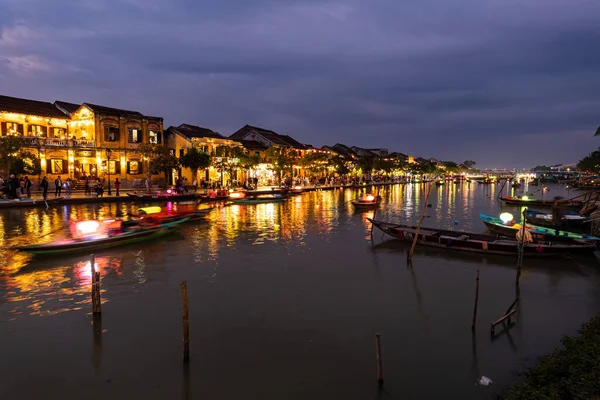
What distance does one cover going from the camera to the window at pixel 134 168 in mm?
50750

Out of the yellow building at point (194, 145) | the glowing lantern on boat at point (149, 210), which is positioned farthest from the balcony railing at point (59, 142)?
the glowing lantern on boat at point (149, 210)

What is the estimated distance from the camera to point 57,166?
4516cm

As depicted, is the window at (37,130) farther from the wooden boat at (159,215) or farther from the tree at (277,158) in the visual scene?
the tree at (277,158)

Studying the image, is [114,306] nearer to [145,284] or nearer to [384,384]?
[145,284]

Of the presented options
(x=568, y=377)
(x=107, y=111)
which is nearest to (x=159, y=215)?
(x=568, y=377)

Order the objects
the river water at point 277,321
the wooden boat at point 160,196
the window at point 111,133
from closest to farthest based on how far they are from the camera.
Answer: the river water at point 277,321
the wooden boat at point 160,196
the window at point 111,133

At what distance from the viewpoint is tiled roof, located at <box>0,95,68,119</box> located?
140 feet

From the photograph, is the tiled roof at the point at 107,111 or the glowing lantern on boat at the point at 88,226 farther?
the tiled roof at the point at 107,111

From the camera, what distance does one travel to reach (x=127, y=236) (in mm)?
20406

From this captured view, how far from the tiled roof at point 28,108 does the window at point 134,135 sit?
7393 mm

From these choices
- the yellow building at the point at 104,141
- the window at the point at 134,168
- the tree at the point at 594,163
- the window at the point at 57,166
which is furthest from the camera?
the tree at the point at 594,163

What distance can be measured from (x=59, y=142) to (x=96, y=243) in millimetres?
32364

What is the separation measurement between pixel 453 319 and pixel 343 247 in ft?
33.8

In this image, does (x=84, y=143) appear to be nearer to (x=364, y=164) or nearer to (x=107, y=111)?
(x=107, y=111)
